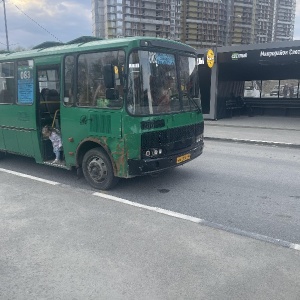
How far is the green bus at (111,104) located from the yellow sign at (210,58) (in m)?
11.9

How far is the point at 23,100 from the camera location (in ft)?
24.3

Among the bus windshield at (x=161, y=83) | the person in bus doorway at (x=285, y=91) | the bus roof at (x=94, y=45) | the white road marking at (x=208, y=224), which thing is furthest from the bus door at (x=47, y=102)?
the person in bus doorway at (x=285, y=91)

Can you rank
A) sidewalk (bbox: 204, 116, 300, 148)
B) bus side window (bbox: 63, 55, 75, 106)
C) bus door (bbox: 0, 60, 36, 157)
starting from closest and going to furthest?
bus side window (bbox: 63, 55, 75, 106) < bus door (bbox: 0, 60, 36, 157) < sidewalk (bbox: 204, 116, 300, 148)

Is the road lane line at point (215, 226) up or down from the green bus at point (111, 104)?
down

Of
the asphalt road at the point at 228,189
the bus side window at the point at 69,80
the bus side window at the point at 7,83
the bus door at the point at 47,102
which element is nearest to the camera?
the asphalt road at the point at 228,189

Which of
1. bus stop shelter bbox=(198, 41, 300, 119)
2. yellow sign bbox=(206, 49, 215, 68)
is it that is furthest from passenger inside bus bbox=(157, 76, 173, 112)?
yellow sign bbox=(206, 49, 215, 68)

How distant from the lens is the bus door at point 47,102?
22.8ft

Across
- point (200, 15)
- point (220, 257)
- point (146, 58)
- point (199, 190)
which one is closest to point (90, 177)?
point (199, 190)

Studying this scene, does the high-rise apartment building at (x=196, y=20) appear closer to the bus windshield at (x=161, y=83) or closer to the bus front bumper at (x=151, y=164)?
the bus windshield at (x=161, y=83)

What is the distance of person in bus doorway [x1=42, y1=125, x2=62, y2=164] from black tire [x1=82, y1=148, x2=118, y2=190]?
94cm

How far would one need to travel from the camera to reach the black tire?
20.3 feet

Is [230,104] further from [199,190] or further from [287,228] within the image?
[287,228]

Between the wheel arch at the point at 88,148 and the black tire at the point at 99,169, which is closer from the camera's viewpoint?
the wheel arch at the point at 88,148

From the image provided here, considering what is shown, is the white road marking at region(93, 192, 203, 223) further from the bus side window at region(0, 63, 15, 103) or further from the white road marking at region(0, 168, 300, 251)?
the bus side window at region(0, 63, 15, 103)
